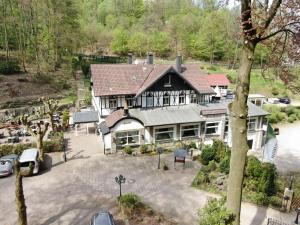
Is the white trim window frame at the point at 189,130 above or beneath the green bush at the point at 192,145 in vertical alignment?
above

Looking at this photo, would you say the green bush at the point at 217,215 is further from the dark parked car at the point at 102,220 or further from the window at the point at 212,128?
the window at the point at 212,128

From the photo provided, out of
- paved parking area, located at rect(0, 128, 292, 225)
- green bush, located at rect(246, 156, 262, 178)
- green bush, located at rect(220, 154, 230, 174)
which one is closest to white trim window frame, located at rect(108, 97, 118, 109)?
paved parking area, located at rect(0, 128, 292, 225)

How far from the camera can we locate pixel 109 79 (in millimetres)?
27312

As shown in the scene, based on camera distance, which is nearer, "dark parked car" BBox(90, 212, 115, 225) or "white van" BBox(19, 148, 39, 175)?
"dark parked car" BBox(90, 212, 115, 225)

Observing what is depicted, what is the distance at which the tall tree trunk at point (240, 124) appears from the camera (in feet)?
24.8

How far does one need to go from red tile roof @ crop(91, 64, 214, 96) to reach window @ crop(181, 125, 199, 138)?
3.84m

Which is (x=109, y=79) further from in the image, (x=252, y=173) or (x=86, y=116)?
(x=252, y=173)

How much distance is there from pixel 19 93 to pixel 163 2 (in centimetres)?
6169

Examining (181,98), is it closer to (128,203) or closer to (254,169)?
(254,169)

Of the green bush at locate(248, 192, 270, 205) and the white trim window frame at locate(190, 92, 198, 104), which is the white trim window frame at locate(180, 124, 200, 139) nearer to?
the white trim window frame at locate(190, 92, 198, 104)

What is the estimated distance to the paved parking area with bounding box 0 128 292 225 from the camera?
615 inches

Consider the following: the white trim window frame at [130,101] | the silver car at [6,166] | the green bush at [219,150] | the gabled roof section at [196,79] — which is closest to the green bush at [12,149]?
the silver car at [6,166]

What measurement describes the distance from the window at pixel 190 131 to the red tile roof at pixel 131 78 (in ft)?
12.6

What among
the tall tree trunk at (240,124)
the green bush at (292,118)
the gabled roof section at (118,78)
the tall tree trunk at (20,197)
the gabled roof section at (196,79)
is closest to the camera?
the tall tree trunk at (240,124)
